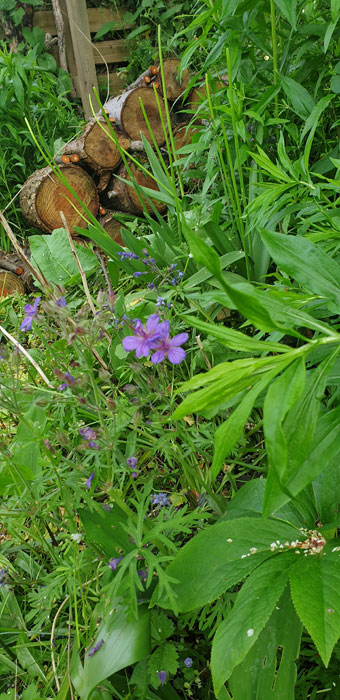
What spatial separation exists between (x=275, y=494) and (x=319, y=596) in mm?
301

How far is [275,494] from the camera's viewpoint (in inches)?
26.0

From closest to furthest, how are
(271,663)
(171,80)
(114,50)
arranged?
A: (271,663) < (171,80) < (114,50)

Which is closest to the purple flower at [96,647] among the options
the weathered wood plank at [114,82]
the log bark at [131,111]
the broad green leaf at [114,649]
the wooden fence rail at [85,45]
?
the broad green leaf at [114,649]

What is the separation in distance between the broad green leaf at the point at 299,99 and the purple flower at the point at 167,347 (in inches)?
40.3

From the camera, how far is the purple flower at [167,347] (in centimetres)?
89

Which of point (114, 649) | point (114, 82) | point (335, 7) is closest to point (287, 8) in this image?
point (335, 7)

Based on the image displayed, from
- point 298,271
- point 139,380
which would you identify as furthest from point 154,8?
point 298,271

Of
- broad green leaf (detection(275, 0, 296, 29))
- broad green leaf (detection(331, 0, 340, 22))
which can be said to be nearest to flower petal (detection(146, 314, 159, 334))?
broad green leaf (detection(331, 0, 340, 22))

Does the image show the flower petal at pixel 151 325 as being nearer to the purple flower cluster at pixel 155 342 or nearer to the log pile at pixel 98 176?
the purple flower cluster at pixel 155 342

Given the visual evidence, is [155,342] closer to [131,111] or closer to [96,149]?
[96,149]

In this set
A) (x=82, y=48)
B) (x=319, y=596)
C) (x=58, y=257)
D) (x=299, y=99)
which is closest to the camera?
(x=319, y=596)

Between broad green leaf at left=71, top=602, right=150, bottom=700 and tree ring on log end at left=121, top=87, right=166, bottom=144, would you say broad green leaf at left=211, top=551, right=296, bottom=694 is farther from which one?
tree ring on log end at left=121, top=87, right=166, bottom=144

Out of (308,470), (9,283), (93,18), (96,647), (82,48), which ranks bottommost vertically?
(9,283)

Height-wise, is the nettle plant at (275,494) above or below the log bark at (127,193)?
above
